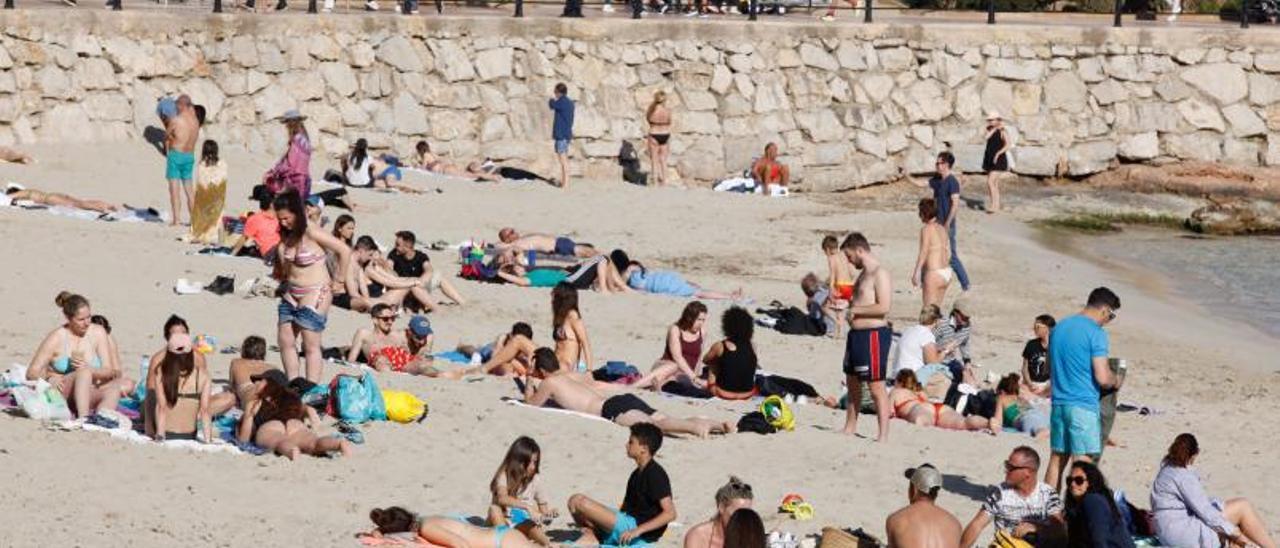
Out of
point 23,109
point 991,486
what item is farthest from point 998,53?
point 991,486

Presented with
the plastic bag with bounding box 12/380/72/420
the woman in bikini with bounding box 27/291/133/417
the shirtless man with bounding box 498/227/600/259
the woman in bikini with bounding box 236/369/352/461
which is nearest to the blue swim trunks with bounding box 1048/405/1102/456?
the woman in bikini with bounding box 236/369/352/461

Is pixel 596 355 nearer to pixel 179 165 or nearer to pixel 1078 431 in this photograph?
pixel 1078 431

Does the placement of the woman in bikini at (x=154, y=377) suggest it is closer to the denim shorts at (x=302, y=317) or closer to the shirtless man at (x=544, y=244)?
the denim shorts at (x=302, y=317)

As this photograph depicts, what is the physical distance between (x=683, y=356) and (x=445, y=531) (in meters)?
4.50

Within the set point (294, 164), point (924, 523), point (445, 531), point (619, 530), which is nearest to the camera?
point (924, 523)

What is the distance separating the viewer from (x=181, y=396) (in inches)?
467

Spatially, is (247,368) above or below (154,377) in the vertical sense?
below

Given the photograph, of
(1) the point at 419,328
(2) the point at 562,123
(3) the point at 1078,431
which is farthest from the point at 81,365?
(2) the point at 562,123

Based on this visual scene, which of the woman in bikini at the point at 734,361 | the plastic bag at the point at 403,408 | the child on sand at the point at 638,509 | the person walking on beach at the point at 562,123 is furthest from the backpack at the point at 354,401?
the person walking on beach at the point at 562,123

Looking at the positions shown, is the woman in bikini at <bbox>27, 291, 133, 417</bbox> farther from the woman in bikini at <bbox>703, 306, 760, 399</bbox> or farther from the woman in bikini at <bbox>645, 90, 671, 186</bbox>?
the woman in bikini at <bbox>645, 90, 671, 186</bbox>

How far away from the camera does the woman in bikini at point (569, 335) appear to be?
47.0ft

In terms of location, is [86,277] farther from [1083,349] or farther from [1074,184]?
[1074,184]

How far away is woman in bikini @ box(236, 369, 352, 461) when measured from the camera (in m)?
11.7

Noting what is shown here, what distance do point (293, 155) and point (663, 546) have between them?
27.5 feet
